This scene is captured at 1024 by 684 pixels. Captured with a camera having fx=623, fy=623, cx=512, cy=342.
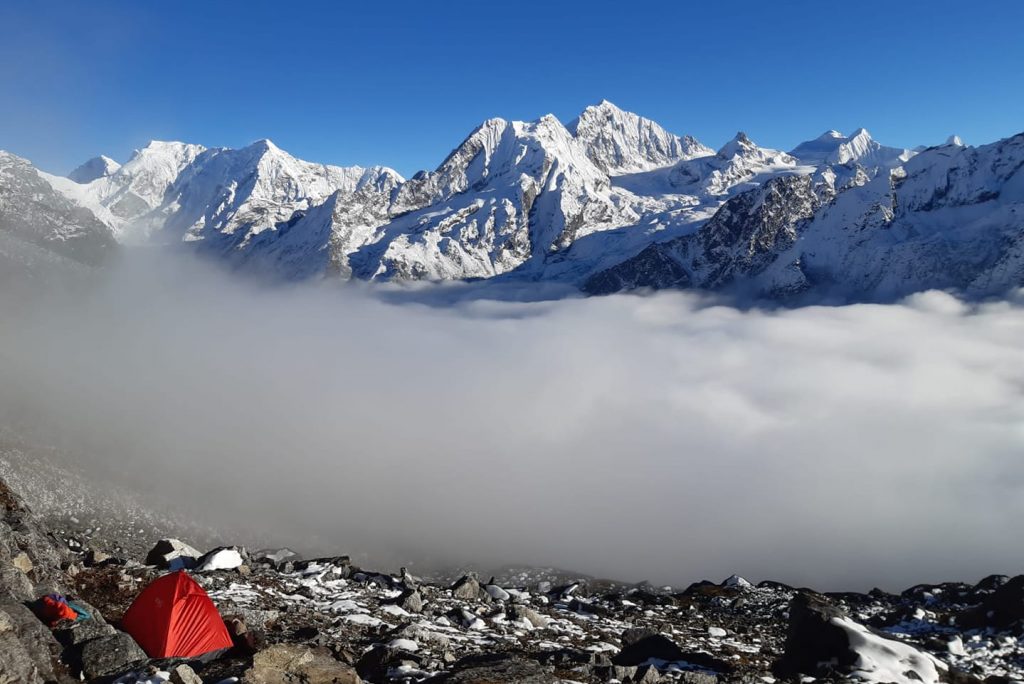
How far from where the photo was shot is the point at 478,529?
175125mm

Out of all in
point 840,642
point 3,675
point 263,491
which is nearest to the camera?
point 3,675

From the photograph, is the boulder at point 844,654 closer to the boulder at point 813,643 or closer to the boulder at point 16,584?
the boulder at point 813,643

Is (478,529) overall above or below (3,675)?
below

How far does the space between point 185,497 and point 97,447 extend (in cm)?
2299

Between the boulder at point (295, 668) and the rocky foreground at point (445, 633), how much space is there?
50 millimetres

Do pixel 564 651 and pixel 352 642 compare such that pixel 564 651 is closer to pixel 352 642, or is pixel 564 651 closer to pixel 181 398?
pixel 352 642

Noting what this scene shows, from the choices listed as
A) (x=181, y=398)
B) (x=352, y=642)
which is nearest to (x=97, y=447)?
(x=181, y=398)

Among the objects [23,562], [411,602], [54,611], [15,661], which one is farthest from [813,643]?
[23,562]

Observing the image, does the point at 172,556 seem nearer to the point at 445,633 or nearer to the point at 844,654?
the point at 445,633

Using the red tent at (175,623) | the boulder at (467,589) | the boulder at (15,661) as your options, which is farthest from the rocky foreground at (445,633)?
the red tent at (175,623)

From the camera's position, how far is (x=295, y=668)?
61.3ft

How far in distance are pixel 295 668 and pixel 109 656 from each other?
666 centimetres

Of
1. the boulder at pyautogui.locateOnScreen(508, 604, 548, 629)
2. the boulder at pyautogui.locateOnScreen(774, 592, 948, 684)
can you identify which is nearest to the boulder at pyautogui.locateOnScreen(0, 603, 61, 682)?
the boulder at pyautogui.locateOnScreen(508, 604, 548, 629)

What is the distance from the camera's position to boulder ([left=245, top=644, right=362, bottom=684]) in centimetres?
1811
